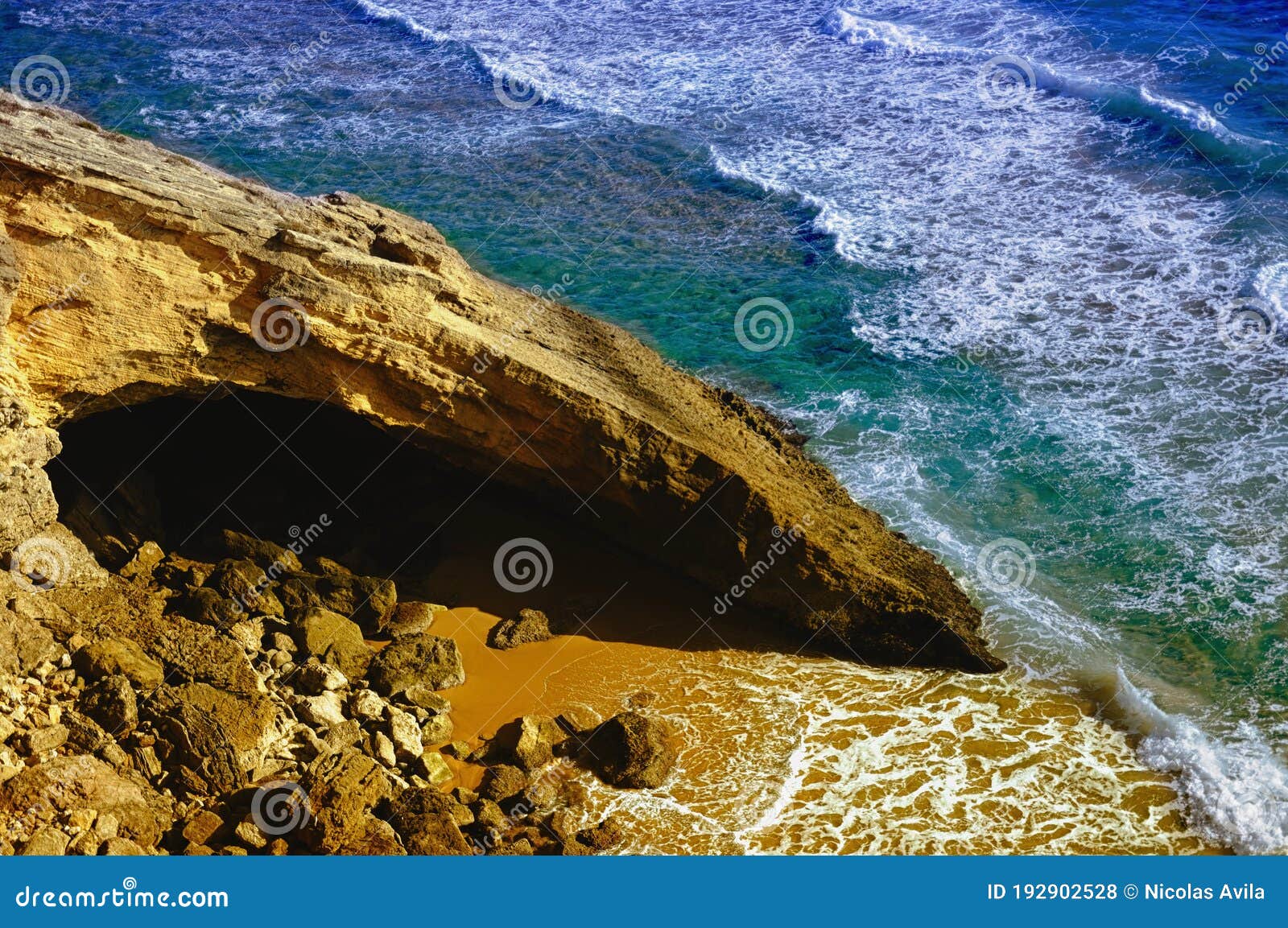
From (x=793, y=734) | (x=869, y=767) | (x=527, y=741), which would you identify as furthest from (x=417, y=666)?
(x=869, y=767)

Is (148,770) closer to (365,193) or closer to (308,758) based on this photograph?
(308,758)

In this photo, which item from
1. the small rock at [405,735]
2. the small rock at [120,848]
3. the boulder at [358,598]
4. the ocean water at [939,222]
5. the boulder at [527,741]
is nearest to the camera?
the small rock at [120,848]

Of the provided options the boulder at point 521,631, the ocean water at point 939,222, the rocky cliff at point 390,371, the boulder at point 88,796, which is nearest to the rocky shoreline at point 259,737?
the boulder at point 88,796

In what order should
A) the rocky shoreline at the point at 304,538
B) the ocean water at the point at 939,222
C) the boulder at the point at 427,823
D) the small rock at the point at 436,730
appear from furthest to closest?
the ocean water at the point at 939,222, the small rock at the point at 436,730, the rocky shoreline at the point at 304,538, the boulder at the point at 427,823

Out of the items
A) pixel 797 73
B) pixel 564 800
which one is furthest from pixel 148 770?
pixel 797 73

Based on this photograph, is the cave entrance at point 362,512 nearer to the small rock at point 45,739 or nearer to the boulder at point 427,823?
the small rock at point 45,739

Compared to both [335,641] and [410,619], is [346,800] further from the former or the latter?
[410,619]
